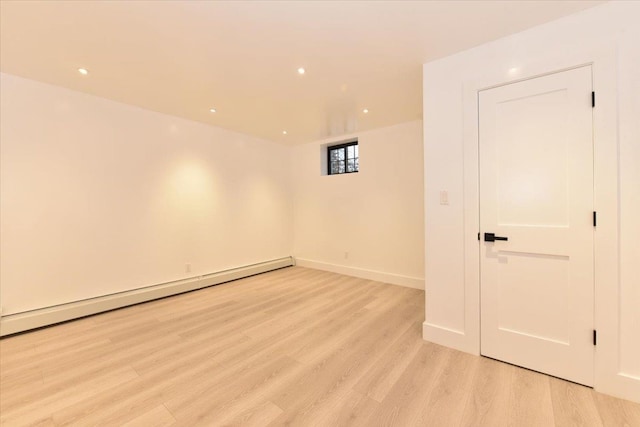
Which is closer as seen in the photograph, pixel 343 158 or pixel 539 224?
pixel 539 224

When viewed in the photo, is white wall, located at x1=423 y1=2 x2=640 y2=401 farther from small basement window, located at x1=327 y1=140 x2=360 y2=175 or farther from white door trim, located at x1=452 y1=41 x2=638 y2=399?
small basement window, located at x1=327 y1=140 x2=360 y2=175

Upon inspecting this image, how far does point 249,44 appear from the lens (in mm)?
2074

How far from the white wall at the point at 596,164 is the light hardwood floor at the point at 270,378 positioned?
0.34m

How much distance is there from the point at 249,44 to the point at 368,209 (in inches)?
120

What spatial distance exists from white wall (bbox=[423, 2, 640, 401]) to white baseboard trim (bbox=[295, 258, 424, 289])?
161cm

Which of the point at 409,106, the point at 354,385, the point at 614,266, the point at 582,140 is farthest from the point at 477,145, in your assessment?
the point at 354,385

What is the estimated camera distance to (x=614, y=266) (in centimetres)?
164

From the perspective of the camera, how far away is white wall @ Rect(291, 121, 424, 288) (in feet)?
12.9

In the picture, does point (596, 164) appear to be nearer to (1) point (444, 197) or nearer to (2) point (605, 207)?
(2) point (605, 207)

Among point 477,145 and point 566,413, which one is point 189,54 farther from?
point 566,413

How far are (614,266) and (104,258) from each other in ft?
15.7

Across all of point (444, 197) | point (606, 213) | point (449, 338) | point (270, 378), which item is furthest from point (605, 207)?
point (270, 378)

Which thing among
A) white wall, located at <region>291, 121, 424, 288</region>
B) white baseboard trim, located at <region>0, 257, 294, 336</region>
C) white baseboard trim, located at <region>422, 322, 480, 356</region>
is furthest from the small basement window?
white baseboard trim, located at <region>422, 322, 480, 356</region>

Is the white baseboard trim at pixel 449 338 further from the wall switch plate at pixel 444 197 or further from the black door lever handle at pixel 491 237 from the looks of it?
the wall switch plate at pixel 444 197
